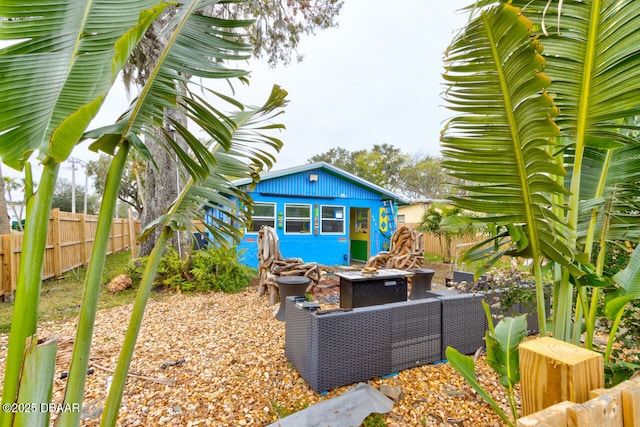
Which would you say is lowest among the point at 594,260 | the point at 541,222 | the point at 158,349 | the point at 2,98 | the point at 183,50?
the point at 158,349

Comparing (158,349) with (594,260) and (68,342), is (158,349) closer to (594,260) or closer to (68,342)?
(68,342)

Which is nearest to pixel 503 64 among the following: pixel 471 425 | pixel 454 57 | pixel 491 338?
pixel 454 57

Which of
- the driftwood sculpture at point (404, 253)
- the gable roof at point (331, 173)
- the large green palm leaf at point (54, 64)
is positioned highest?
the gable roof at point (331, 173)

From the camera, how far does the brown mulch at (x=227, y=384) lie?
88.3 inches

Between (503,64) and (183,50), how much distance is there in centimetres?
134

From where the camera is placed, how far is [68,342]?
3.40 m

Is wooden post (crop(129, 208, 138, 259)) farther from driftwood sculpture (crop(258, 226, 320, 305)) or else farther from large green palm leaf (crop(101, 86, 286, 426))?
large green palm leaf (crop(101, 86, 286, 426))

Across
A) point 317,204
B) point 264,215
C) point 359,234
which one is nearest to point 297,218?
point 317,204

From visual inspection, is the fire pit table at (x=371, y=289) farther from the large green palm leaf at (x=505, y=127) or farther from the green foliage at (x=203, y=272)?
the large green palm leaf at (x=505, y=127)

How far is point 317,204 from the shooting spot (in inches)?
417

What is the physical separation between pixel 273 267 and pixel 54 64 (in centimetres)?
488

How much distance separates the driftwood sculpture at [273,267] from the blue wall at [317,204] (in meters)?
3.24

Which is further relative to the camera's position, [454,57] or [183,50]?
[183,50]

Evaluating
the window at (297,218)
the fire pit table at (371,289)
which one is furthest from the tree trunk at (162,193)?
the fire pit table at (371,289)
